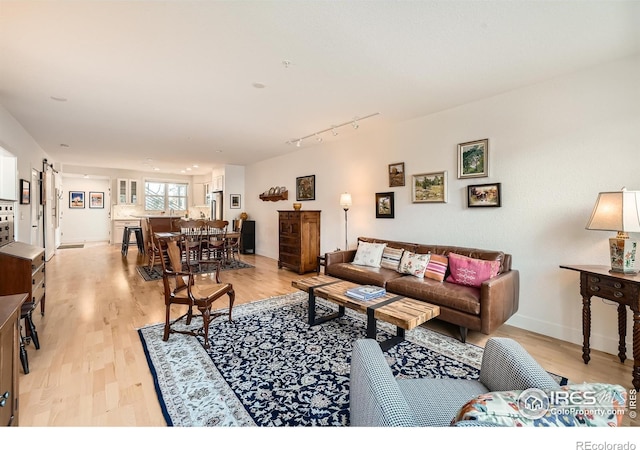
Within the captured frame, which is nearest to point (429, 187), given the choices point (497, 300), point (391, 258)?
point (391, 258)

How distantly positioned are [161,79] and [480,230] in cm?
398

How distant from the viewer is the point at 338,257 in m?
4.28

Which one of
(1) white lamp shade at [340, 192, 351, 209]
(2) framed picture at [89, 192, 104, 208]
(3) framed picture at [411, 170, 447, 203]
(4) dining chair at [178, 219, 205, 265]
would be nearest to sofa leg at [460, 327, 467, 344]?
(3) framed picture at [411, 170, 447, 203]

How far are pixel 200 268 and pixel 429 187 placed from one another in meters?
4.47

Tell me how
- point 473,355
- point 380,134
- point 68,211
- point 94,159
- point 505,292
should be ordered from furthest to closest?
point 68,211 → point 94,159 → point 380,134 → point 505,292 → point 473,355

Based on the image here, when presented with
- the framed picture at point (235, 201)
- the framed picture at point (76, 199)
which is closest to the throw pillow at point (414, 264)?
the framed picture at point (235, 201)

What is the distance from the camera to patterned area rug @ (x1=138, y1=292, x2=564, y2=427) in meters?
1.70

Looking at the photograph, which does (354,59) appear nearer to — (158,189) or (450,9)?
(450,9)

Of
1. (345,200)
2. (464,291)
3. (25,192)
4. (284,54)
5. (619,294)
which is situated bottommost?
(464,291)

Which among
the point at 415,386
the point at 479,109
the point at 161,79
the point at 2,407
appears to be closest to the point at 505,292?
the point at 415,386

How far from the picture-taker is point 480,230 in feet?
11.1

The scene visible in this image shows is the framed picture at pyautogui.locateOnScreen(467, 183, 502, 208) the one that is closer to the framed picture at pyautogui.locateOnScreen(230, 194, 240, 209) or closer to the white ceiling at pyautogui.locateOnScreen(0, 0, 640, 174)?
the white ceiling at pyautogui.locateOnScreen(0, 0, 640, 174)

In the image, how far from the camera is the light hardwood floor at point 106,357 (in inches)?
67.4

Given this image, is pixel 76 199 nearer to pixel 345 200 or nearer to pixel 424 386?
pixel 345 200
